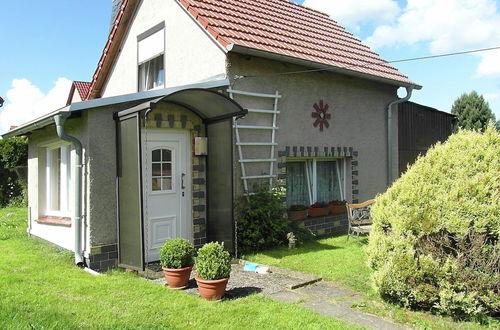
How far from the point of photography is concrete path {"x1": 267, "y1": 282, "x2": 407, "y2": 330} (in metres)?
4.28

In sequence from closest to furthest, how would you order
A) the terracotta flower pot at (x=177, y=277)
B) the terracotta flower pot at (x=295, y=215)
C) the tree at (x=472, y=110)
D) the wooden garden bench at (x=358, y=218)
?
the terracotta flower pot at (x=177, y=277) < the wooden garden bench at (x=358, y=218) < the terracotta flower pot at (x=295, y=215) < the tree at (x=472, y=110)

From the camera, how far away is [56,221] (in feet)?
26.0

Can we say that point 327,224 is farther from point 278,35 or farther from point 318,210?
point 278,35

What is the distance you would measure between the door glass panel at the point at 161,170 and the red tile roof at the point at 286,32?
2.36m

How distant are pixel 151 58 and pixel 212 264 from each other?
747cm

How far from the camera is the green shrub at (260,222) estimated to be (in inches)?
297

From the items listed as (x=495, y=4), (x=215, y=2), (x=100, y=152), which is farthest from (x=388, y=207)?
(x=215, y=2)

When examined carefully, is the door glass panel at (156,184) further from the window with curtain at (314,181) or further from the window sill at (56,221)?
the window with curtain at (314,181)

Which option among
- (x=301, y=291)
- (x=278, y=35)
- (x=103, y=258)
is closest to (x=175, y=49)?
(x=278, y=35)

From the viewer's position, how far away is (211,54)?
8.23 meters

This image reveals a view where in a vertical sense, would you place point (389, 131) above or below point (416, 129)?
below

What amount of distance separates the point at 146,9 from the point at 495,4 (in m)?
8.32

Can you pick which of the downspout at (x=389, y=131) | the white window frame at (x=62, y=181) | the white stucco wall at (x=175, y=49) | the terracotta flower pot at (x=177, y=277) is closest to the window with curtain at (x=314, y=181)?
the downspout at (x=389, y=131)

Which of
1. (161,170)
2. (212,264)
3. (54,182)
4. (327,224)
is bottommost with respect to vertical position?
(327,224)
